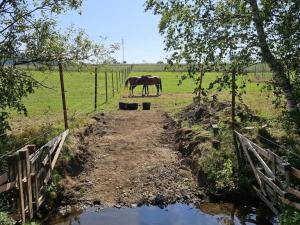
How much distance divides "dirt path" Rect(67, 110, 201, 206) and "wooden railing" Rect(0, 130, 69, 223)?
122cm

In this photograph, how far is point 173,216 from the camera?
998cm

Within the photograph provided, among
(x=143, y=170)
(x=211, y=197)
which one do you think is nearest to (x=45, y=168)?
(x=143, y=170)

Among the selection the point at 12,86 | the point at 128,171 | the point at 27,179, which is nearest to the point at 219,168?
the point at 128,171

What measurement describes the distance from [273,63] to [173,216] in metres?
5.63

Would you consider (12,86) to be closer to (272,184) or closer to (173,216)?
(173,216)

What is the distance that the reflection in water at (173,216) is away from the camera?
9.68 meters

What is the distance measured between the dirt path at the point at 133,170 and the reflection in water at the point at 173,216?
0.41 meters

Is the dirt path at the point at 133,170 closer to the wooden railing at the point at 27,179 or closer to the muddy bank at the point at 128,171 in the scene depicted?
the muddy bank at the point at 128,171

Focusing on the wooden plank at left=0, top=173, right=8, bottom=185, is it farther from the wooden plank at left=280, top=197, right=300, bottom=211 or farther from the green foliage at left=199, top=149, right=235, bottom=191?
the green foliage at left=199, top=149, right=235, bottom=191

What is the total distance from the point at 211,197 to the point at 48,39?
25.5ft

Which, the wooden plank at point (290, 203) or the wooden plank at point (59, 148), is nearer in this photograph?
the wooden plank at point (290, 203)

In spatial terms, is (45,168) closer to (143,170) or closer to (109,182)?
(109,182)

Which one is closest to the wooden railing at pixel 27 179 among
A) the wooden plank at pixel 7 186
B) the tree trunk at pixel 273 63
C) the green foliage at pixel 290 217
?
the wooden plank at pixel 7 186

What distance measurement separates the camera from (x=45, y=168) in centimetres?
1070
